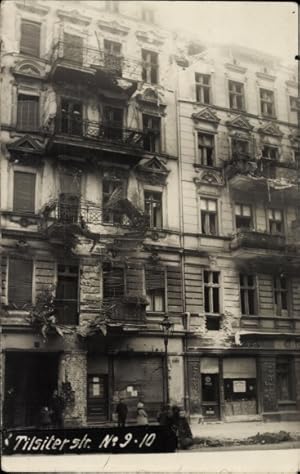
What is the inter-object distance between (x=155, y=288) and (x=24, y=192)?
3235mm

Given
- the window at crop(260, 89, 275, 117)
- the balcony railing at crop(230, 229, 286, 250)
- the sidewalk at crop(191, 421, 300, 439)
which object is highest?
the window at crop(260, 89, 275, 117)

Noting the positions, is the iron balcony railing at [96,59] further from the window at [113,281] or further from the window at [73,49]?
the window at [113,281]

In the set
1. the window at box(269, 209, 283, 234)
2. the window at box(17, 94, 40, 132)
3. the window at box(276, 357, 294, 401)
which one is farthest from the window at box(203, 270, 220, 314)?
the window at box(17, 94, 40, 132)

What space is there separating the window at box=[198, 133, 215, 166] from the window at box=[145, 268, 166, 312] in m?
2.83

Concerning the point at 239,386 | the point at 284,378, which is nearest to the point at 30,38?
the point at 239,386

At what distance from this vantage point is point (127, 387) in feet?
33.4

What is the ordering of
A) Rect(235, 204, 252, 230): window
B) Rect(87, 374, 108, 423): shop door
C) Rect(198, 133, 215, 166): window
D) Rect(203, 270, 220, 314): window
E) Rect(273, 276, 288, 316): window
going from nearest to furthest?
1. Rect(87, 374, 108, 423): shop door
2. Rect(203, 270, 220, 314): window
3. Rect(273, 276, 288, 316): window
4. Rect(235, 204, 252, 230): window
5. Rect(198, 133, 215, 166): window

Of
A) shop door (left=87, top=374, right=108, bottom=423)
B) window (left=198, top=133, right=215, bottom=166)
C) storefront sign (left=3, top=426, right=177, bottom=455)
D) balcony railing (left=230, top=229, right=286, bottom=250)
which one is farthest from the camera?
window (left=198, top=133, right=215, bottom=166)

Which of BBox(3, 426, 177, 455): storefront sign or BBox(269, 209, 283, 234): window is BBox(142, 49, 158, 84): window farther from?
BBox(3, 426, 177, 455): storefront sign

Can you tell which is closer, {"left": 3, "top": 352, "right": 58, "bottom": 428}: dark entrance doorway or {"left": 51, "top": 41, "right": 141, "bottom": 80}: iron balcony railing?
{"left": 3, "top": 352, "right": 58, "bottom": 428}: dark entrance doorway

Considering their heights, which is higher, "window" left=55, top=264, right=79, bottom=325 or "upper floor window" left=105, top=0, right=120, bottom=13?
"upper floor window" left=105, top=0, right=120, bottom=13

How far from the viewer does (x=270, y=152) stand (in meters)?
12.7

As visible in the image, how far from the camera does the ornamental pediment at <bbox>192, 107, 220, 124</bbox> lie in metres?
12.1

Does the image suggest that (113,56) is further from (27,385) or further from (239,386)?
(239,386)
